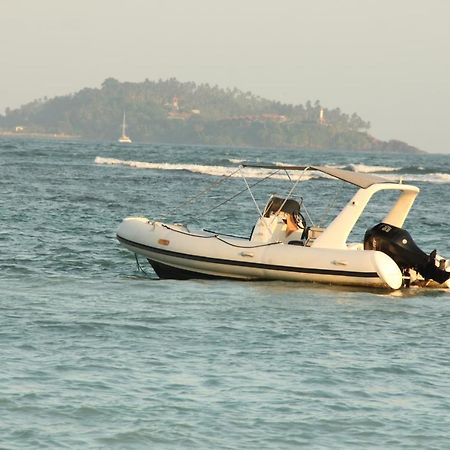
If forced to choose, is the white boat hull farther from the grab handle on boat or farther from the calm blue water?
the calm blue water

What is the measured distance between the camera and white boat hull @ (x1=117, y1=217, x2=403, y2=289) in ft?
50.4

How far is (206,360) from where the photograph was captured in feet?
34.7

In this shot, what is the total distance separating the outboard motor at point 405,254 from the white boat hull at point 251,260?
15.3 inches

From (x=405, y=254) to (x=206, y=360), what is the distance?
19.1 feet

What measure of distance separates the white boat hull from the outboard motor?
1.28ft

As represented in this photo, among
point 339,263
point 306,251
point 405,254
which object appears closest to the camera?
point 339,263

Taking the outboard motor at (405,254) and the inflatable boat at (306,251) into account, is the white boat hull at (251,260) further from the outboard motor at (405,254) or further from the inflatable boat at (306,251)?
the outboard motor at (405,254)

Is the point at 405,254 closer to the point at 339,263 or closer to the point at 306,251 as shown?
the point at 339,263

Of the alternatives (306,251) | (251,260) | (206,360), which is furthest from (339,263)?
(206,360)

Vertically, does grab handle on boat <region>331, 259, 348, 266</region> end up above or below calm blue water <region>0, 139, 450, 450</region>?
above

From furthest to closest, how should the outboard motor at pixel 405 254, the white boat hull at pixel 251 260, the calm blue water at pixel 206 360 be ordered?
the outboard motor at pixel 405 254, the white boat hull at pixel 251 260, the calm blue water at pixel 206 360

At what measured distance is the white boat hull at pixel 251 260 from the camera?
15.4 metres

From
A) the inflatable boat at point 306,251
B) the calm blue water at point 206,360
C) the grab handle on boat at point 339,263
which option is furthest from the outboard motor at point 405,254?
the grab handle on boat at point 339,263

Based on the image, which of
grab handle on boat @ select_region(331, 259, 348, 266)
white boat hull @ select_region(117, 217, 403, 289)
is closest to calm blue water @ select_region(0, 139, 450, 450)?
white boat hull @ select_region(117, 217, 403, 289)
